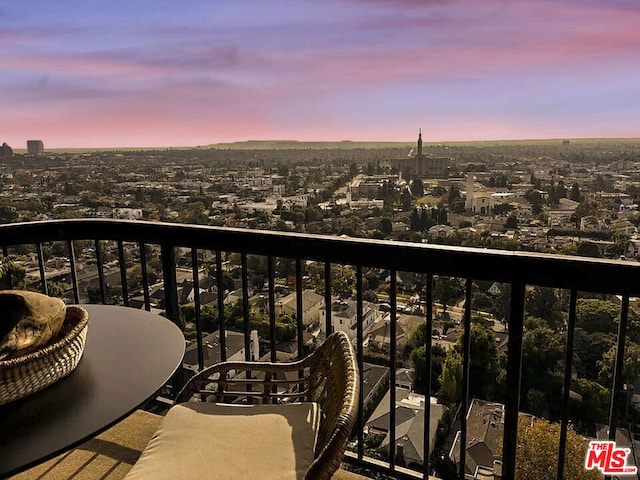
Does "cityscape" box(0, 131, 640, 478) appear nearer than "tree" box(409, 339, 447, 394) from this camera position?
Yes

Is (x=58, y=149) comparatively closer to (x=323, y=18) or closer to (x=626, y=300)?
(x=323, y=18)

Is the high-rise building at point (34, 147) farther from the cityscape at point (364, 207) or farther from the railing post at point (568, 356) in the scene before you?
the railing post at point (568, 356)

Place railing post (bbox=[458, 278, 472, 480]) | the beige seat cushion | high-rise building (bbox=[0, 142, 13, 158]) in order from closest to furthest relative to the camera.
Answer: the beige seat cushion < railing post (bbox=[458, 278, 472, 480]) < high-rise building (bbox=[0, 142, 13, 158])

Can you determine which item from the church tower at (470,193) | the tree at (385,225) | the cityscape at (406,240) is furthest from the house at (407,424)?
the church tower at (470,193)

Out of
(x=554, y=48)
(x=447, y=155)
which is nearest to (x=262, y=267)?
(x=447, y=155)

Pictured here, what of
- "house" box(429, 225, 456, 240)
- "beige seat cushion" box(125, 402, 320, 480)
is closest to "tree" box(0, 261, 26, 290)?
"beige seat cushion" box(125, 402, 320, 480)

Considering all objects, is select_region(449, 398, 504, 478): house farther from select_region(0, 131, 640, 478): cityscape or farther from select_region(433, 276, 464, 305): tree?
select_region(433, 276, 464, 305): tree

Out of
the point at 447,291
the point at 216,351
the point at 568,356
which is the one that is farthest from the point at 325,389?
the point at 216,351
